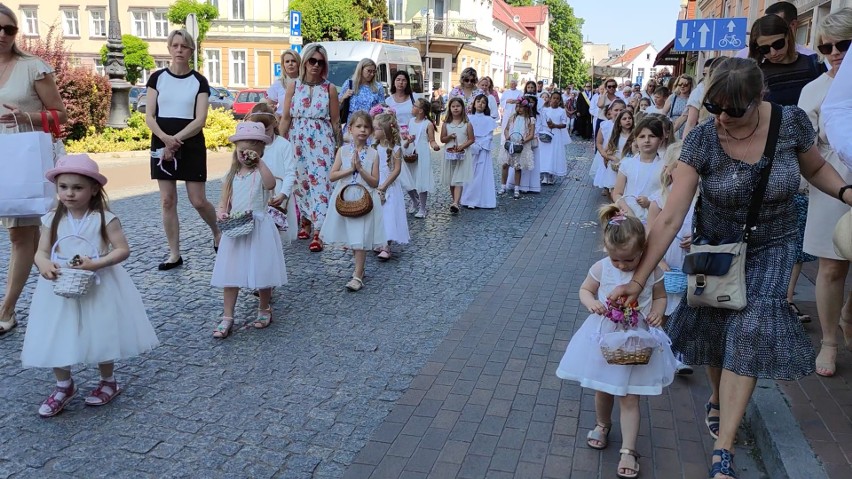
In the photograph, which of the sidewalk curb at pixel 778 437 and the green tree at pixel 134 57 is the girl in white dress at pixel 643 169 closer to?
the sidewalk curb at pixel 778 437

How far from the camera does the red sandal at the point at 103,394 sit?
167 inches

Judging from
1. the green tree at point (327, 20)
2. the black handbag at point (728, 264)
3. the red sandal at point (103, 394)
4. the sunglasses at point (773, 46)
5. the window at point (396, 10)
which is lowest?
the red sandal at point (103, 394)

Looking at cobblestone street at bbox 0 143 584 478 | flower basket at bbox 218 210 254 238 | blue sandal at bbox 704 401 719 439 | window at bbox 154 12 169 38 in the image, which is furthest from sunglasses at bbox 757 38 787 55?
window at bbox 154 12 169 38

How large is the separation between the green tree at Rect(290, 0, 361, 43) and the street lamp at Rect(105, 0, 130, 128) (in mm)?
24421

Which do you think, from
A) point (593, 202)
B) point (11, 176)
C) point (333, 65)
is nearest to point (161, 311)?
point (11, 176)

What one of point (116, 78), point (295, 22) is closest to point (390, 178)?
point (295, 22)

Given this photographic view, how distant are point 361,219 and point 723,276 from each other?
13.7 feet

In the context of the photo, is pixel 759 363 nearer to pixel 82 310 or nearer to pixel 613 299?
pixel 613 299

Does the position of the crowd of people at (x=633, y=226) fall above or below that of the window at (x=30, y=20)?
below

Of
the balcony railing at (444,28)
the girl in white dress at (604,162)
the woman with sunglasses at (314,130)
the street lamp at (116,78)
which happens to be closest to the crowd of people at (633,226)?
the woman with sunglasses at (314,130)

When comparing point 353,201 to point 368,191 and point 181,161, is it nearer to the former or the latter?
point 368,191

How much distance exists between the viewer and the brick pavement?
3.69 m

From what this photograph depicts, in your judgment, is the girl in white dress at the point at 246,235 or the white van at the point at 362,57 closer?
the girl in white dress at the point at 246,235

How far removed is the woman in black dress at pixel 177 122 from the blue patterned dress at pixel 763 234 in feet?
16.5
